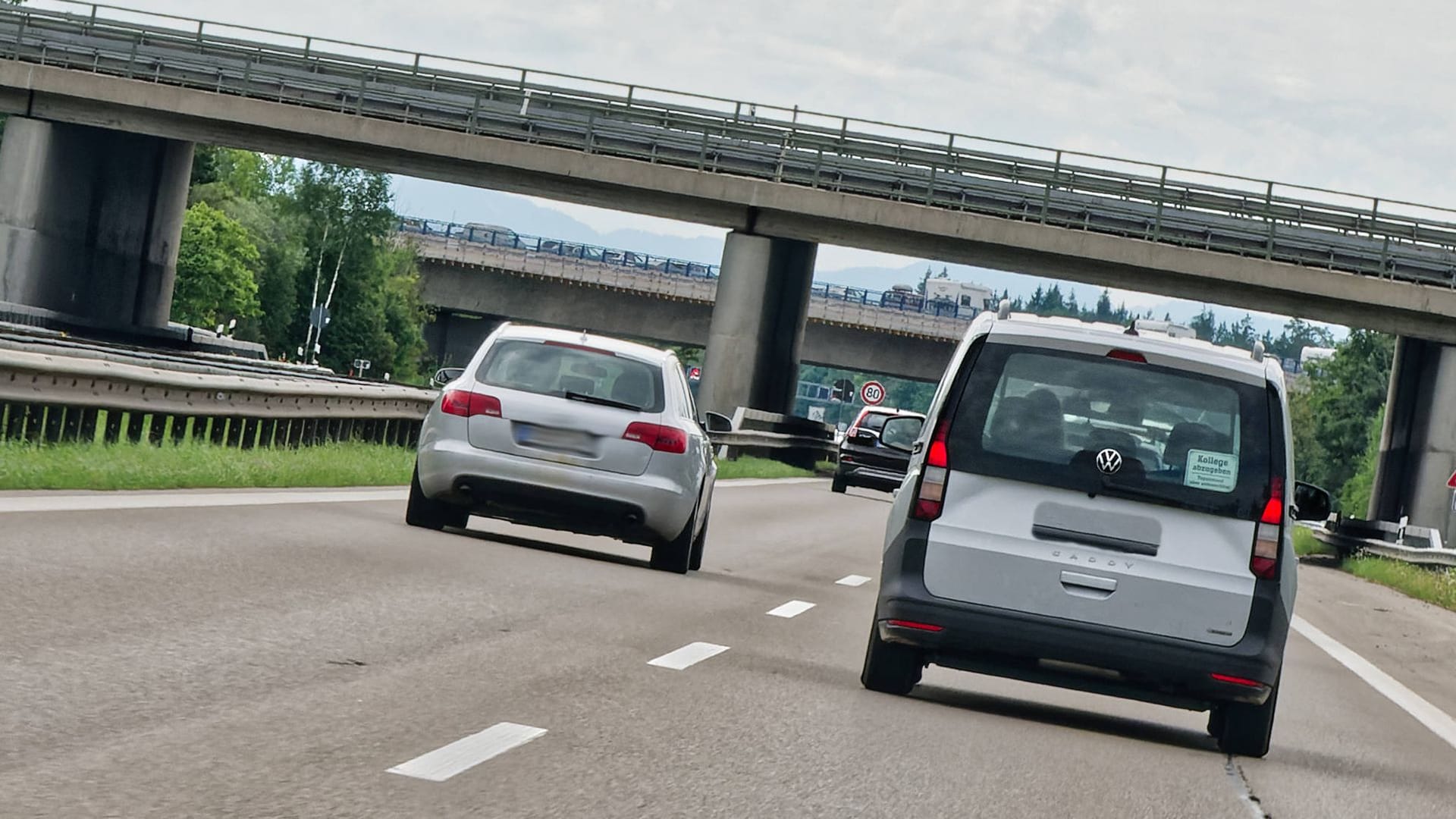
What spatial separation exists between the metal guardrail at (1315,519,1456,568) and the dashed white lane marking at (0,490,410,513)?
18630 millimetres

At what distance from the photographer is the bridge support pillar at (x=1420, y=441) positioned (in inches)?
1820

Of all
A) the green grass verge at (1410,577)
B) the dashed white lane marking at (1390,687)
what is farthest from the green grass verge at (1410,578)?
the dashed white lane marking at (1390,687)

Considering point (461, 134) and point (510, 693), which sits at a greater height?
point (461, 134)

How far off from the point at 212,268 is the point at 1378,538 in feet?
212

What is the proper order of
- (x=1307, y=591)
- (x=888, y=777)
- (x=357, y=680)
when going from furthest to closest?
(x=1307, y=591) → (x=357, y=680) → (x=888, y=777)

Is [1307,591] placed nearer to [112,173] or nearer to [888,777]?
[888,777]

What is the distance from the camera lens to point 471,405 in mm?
14961

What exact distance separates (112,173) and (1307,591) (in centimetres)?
3313

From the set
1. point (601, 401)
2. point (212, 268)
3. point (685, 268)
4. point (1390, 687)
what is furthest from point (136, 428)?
point (212, 268)

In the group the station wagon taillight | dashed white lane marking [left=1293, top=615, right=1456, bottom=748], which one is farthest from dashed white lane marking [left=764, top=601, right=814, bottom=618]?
dashed white lane marking [left=1293, top=615, right=1456, bottom=748]

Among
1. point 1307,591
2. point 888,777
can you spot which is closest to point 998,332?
point 888,777

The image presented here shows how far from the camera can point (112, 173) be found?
5041 centimetres

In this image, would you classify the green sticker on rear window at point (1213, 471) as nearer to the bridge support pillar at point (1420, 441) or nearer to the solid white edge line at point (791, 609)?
the solid white edge line at point (791, 609)

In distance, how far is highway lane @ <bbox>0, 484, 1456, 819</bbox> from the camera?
21.0 feet
